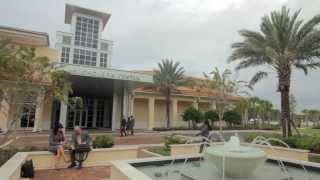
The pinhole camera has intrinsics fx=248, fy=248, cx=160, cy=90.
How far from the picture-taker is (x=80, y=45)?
121ft

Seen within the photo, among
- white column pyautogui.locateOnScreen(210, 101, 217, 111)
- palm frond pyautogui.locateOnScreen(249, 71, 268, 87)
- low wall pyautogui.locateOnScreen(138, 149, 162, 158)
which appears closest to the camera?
low wall pyautogui.locateOnScreen(138, 149, 162, 158)

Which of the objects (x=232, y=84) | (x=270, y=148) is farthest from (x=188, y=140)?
(x=232, y=84)

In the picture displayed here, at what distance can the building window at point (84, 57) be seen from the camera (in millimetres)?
36406

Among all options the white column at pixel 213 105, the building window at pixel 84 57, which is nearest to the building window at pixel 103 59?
the building window at pixel 84 57

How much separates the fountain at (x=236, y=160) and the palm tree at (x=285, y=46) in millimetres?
12012

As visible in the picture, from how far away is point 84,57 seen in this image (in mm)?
37031

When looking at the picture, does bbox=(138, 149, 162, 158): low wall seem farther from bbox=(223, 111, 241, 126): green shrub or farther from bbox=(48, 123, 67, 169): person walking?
bbox=(223, 111, 241, 126): green shrub

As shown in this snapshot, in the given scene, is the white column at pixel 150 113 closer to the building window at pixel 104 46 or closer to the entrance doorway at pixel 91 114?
the entrance doorway at pixel 91 114

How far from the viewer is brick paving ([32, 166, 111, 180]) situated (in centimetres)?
851

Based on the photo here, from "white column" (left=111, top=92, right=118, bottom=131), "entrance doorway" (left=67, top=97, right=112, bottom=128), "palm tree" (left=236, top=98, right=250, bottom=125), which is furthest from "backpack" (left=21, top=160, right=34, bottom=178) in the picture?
"palm tree" (left=236, top=98, right=250, bottom=125)

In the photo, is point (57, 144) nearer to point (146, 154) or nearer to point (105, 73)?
point (146, 154)

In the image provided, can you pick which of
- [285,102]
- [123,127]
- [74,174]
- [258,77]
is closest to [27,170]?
[74,174]

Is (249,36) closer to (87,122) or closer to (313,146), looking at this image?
(313,146)

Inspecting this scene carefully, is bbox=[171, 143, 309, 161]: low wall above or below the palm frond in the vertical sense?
below
